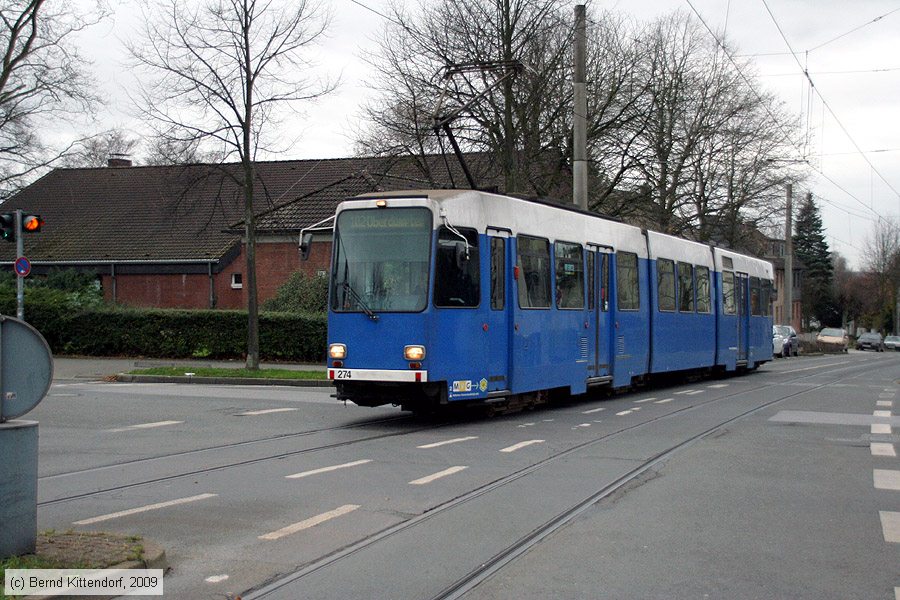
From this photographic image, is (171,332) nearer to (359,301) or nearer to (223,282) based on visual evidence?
(223,282)

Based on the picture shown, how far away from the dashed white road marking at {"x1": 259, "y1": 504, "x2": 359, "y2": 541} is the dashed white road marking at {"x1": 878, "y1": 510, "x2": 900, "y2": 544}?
4.21 m

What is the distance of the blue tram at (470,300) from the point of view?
13609mm

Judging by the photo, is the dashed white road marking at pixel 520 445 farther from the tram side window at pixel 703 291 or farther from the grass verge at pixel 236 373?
the tram side window at pixel 703 291

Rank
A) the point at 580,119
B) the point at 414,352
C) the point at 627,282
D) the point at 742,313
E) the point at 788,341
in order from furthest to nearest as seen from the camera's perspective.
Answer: the point at 788,341 → the point at 742,313 → the point at 580,119 → the point at 627,282 → the point at 414,352

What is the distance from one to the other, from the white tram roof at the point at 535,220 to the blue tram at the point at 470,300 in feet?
0.09

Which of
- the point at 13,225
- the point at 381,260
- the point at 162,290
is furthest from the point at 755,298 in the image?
the point at 162,290

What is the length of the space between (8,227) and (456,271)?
467 inches

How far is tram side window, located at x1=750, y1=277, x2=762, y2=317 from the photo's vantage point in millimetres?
29045

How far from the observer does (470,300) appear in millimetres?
14016

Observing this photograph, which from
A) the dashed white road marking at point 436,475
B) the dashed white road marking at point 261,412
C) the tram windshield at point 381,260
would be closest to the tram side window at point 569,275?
the tram windshield at point 381,260

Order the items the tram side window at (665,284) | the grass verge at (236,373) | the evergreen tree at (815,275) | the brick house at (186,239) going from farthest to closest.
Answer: the evergreen tree at (815,275), the brick house at (186,239), the grass verge at (236,373), the tram side window at (665,284)

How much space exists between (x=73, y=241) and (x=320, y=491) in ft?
117

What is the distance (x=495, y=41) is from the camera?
26188mm

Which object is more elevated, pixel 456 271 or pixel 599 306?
pixel 456 271
